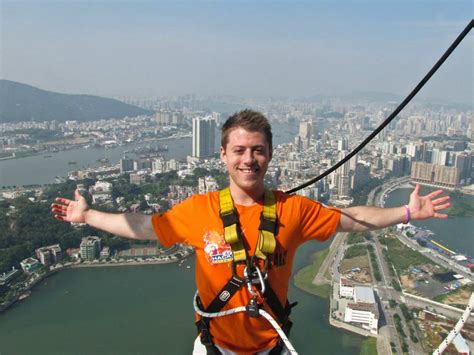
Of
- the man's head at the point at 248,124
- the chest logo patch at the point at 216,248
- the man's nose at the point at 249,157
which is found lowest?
the chest logo patch at the point at 216,248

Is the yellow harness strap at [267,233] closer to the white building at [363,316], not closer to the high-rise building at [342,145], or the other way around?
the white building at [363,316]

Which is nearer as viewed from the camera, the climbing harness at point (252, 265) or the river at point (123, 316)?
the climbing harness at point (252, 265)

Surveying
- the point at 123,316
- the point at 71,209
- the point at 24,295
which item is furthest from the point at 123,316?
the point at 71,209

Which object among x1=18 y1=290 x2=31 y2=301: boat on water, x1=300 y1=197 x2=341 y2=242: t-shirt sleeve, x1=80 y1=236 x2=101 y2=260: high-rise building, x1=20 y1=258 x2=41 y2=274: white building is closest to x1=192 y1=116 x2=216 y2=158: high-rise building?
x1=80 y1=236 x2=101 y2=260: high-rise building

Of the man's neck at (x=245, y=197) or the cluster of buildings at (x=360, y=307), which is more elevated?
the man's neck at (x=245, y=197)

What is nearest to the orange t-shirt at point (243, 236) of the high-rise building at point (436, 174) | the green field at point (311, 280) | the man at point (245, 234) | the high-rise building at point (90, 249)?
the man at point (245, 234)

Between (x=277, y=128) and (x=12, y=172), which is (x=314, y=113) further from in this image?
(x=12, y=172)

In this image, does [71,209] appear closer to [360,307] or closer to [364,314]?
[364,314]

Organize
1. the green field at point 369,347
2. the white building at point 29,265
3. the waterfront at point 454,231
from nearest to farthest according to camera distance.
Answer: the green field at point 369,347 < the white building at point 29,265 < the waterfront at point 454,231
